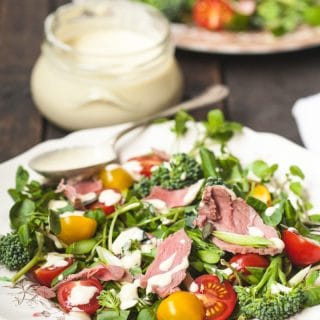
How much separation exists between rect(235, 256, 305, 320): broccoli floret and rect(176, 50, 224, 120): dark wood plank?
3.91 feet

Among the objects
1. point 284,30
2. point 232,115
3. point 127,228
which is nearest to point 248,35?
point 284,30

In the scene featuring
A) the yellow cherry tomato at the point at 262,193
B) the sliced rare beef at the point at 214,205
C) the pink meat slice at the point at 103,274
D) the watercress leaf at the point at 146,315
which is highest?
the sliced rare beef at the point at 214,205

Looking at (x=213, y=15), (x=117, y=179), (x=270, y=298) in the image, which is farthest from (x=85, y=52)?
(x=270, y=298)

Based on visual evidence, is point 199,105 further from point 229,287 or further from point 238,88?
point 229,287

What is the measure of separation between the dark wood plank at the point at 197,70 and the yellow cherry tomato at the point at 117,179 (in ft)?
2.54

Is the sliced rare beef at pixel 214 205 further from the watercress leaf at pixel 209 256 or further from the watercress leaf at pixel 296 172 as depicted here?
the watercress leaf at pixel 296 172

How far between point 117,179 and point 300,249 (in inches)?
20.9

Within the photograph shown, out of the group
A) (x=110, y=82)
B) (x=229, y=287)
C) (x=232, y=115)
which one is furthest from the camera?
(x=232, y=115)

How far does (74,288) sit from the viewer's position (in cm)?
189

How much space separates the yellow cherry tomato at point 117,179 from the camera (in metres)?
2.25

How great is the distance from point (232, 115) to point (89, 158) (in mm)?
672

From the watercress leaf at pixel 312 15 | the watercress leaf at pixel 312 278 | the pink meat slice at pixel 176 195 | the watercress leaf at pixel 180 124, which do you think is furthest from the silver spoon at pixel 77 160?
the watercress leaf at pixel 312 15

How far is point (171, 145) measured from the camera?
2441mm

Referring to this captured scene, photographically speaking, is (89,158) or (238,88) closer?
(89,158)
